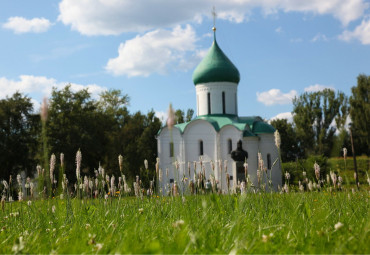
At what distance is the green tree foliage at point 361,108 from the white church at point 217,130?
12848 millimetres

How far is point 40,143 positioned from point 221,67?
15.0 metres

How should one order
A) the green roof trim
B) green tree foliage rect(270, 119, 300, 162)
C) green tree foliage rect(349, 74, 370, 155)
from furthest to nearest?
green tree foliage rect(270, 119, 300, 162)
green tree foliage rect(349, 74, 370, 155)
the green roof trim

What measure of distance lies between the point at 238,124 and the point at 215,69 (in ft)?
15.3

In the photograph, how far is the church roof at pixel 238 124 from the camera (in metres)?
28.8

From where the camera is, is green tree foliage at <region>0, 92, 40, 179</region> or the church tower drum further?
the church tower drum

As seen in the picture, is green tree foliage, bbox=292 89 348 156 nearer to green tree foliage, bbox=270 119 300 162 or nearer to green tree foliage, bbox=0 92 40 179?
green tree foliage, bbox=270 119 300 162

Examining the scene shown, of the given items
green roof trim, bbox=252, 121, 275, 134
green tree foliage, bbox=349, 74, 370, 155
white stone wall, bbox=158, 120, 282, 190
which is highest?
green tree foliage, bbox=349, 74, 370, 155

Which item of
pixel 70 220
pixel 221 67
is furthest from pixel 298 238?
pixel 221 67

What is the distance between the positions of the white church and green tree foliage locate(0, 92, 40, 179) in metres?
9.97

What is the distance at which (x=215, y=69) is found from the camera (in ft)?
99.1

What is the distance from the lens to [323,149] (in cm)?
3888

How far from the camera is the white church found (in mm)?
28844

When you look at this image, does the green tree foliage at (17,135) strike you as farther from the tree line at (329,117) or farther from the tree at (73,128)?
the tree line at (329,117)

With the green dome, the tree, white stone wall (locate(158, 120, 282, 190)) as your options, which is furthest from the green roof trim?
the tree
